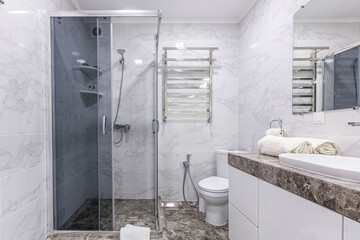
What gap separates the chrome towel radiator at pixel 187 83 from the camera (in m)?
2.58

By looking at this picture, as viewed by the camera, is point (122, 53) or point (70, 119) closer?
point (70, 119)

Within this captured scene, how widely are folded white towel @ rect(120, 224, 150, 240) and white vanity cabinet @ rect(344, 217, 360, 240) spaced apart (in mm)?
1536

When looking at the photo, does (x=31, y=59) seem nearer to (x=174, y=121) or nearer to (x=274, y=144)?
(x=174, y=121)

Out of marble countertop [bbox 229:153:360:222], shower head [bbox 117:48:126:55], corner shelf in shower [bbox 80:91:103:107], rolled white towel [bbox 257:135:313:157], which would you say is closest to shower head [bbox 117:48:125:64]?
shower head [bbox 117:48:126:55]

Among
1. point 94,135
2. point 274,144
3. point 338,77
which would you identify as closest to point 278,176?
point 274,144

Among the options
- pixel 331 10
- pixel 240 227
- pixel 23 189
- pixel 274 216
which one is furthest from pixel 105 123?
pixel 331 10

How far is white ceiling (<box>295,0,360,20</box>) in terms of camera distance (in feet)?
3.69

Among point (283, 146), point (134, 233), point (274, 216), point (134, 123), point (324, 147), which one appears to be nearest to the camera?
point (274, 216)

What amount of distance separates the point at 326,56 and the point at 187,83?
1574 mm

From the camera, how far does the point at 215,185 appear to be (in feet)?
6.95

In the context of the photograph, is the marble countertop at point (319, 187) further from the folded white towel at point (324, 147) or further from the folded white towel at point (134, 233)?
the folded white towel at point (134, 233)

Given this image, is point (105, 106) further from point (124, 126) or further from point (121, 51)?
point (121, 51)

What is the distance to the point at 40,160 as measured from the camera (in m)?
1.66

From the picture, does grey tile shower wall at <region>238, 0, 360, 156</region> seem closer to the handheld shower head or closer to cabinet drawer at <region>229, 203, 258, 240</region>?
cabinet drawer at <region>229, 203, 258, 240</region>
